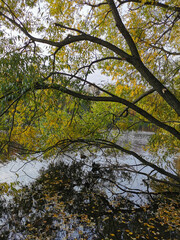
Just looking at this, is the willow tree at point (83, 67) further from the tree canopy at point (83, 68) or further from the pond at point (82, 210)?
the pond at point (82, 210)

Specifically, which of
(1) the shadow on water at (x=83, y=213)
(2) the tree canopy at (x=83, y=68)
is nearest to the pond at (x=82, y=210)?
(1) the shadow on water at (x=83, y=213)

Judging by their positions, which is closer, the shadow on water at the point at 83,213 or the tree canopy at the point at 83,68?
the tree canopy at the point at 83,68

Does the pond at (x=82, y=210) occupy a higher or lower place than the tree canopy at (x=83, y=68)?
lower

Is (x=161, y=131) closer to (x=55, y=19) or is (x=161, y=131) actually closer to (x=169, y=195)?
(x=169, y=195)

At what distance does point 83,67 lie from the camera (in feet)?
10.2

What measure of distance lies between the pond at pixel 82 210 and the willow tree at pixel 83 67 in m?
0.98

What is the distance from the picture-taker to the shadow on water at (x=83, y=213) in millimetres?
3453

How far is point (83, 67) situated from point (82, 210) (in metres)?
3.31

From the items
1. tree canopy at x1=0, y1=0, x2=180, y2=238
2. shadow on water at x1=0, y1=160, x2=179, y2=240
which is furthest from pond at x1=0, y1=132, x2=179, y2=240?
tree canopy at x1=0, y1=0, x2=180, y2=238

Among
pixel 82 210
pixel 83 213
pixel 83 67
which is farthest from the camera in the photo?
pixel 82 210

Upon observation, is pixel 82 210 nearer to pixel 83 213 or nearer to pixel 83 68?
pixel 83 213

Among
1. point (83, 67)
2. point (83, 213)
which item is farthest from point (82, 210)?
point (83, 67)

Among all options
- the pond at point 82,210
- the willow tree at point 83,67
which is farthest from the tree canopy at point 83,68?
the pond at point 82,210

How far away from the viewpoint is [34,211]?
4.18 m
